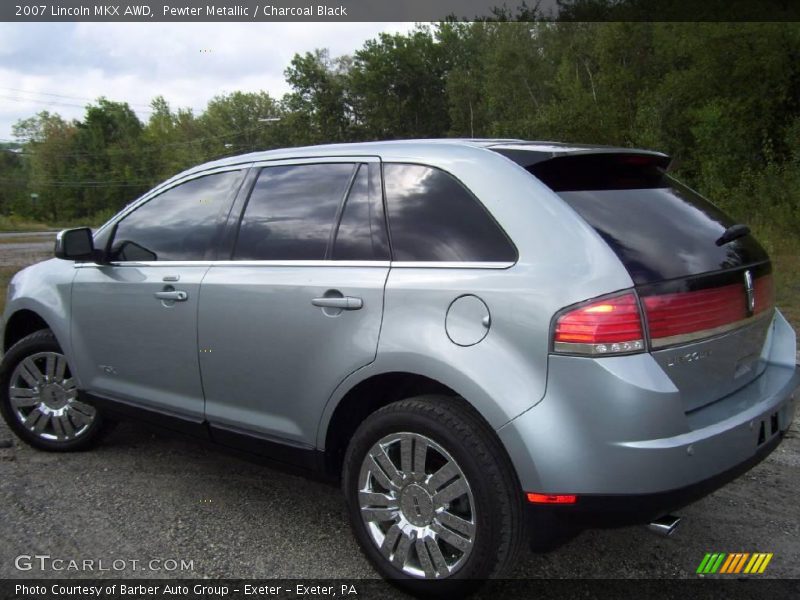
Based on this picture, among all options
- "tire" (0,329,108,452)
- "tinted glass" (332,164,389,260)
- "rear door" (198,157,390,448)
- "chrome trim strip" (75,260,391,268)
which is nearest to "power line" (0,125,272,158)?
"tire" (0,329,108,452)

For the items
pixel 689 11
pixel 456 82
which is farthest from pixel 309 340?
pixel 456 82

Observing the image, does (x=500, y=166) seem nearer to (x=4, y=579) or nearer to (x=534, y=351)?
(x=534, y=351)

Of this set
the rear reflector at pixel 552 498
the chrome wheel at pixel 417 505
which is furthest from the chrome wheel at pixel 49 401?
the rear reflector at pixel 552 498

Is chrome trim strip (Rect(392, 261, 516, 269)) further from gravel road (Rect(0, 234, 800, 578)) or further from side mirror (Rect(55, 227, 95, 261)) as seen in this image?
side mirror (Rect(55, 227, 95, 261))

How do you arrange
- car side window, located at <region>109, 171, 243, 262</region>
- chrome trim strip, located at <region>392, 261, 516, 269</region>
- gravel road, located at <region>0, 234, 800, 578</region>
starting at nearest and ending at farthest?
chrome trim strip, located at <region>392, 261, 516, 269</region>, gravel road, located at <region>0, 234, 800, 578</region>, car side window, located at <region>109, 171, 243, 262</region>

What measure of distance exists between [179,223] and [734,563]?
3077mm

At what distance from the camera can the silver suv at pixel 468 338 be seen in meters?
2.22

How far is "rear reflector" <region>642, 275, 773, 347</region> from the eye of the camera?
89.0 inches

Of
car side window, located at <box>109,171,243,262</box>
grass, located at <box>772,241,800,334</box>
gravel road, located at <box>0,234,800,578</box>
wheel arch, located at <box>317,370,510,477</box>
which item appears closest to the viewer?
wheel arch, located at <box>317,370,510,477</box>

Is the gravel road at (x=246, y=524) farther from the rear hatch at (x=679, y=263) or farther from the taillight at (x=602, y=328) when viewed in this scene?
the taillight at (x=602, y=328)

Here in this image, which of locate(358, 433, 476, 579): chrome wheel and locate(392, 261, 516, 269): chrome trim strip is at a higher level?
locate(392, 261, 516, 269): chrome trim strip

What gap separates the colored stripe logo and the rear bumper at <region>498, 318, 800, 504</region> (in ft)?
2.51

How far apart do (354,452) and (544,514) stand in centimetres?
80

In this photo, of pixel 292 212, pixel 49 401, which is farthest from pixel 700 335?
pixel 49 401
